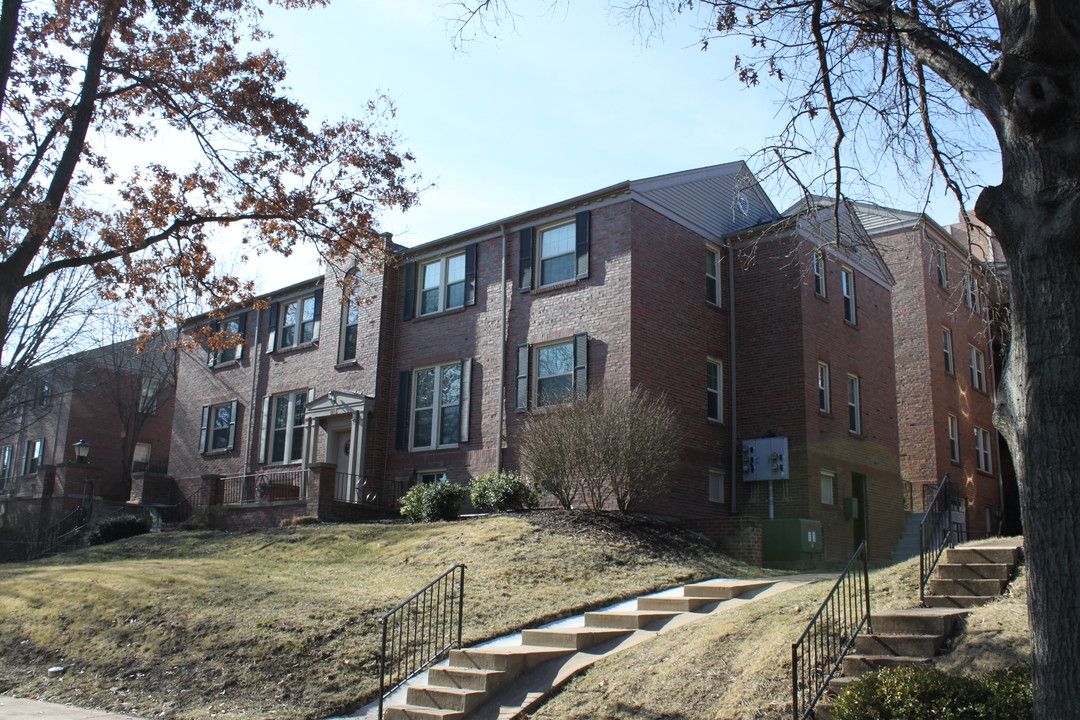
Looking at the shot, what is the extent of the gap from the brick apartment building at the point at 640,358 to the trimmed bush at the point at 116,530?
202cm

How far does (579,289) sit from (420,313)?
5202 millimetres

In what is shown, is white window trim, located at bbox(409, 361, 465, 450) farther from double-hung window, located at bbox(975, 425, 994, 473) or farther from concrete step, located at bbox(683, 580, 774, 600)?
double-hung window, located at bbox(975, 425, 994, 473)

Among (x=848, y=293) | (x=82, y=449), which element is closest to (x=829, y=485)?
(x=848, y=293)

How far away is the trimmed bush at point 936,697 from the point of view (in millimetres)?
6500

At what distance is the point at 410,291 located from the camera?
2484cm

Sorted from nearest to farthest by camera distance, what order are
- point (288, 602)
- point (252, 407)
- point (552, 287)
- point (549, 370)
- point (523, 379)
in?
point (288, 602) → point (549, 370) → point (523, 379) → point (552, 287) → point (252, 407)

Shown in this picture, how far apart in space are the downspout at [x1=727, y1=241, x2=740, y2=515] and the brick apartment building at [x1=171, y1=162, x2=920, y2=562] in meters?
0.05

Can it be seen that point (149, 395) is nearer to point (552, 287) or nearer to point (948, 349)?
point (552, 287)

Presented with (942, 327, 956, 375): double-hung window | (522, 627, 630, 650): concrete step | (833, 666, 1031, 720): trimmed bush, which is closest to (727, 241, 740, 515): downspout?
(942, 327, 956, 375): double-hung window

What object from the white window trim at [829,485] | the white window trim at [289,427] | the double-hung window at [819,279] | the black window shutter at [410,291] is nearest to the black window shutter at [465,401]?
the black window shutter at [410,291]

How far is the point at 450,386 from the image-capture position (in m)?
23.2

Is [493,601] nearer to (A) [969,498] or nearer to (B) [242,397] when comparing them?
(B) [242,397]

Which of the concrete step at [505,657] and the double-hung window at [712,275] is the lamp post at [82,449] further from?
the concrete step at [505,657]

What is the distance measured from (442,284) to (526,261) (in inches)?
115
